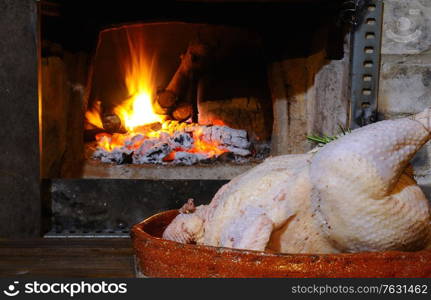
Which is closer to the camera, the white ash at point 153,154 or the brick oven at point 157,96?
the brick oven at point 157,96

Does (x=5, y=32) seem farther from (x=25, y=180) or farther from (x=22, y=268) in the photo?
(x=22, y=268)

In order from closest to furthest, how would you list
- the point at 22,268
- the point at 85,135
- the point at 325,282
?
the point at 325,282
the point at 22,268
the point at 85,135

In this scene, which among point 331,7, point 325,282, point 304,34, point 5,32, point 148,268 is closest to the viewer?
point 325,282

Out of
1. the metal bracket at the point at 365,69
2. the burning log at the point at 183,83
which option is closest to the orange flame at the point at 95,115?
the burning log at the point at 183,83

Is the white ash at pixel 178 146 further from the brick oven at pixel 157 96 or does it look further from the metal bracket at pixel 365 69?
the metal bracket at pixel 365 69

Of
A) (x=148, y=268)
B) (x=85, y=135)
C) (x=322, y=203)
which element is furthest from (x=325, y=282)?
(x=85, y=135)

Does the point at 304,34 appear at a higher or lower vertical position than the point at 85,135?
higher

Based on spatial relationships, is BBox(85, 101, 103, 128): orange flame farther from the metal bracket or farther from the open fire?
the metal bracket

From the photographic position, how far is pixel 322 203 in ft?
3.64

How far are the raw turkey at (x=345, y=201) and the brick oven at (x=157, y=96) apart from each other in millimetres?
1047

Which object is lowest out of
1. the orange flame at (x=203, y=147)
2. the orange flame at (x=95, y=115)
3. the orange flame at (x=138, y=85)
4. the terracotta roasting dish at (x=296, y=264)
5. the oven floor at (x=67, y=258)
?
the oven floor at (x=67, y=258)

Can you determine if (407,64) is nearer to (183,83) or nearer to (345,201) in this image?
(345,201)

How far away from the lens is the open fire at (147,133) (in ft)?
9.21

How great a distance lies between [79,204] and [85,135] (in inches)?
31.2
